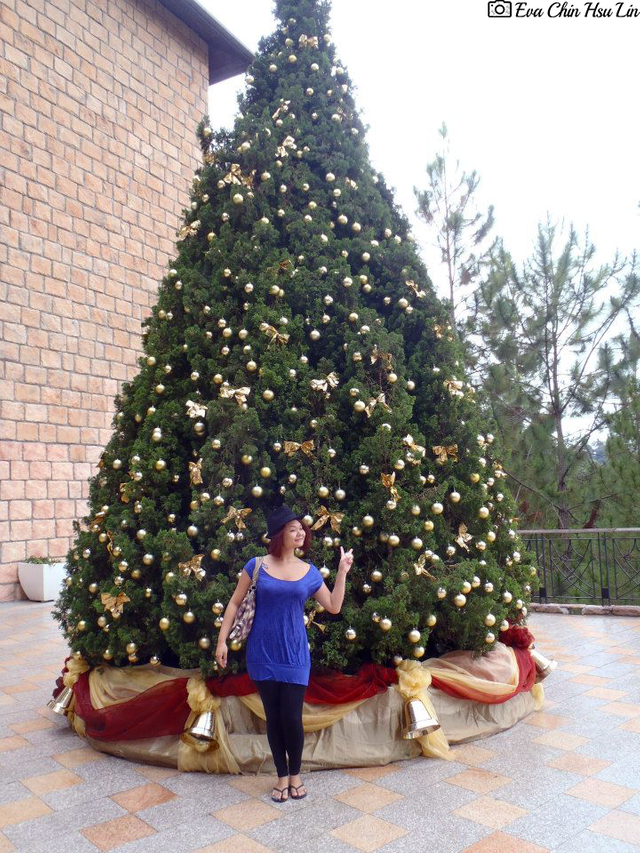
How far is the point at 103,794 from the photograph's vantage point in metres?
2.95

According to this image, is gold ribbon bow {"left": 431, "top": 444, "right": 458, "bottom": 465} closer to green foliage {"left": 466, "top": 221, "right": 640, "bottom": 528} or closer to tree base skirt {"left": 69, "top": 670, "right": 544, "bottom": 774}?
tree base skirt {"left": 69, "top": 670, "right": 544, "bottom": 774}

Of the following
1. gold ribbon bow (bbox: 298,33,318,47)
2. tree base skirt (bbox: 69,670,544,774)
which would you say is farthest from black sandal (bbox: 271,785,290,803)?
gold ribbon bow (bbox: 298,33,318,47)

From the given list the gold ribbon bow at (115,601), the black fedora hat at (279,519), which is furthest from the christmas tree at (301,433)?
the black fedora hat at (279,519)

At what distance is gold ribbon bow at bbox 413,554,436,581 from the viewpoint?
3336 mm

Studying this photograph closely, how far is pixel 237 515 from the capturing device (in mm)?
3291

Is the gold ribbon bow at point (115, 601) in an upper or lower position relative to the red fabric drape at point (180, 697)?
upper

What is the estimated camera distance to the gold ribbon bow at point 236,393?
346cm

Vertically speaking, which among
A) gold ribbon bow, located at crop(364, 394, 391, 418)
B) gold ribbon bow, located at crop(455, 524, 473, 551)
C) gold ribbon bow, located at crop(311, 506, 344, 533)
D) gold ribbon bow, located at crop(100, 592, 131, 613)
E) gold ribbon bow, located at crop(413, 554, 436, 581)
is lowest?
gold ribbon bow, located at crop(100, 592, 131, 613)

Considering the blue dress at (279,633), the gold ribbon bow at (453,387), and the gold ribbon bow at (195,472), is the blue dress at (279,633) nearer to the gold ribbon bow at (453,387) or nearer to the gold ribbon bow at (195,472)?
the gold ribbon bow at (195,472)

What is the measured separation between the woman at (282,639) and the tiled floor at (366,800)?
22 centimetres

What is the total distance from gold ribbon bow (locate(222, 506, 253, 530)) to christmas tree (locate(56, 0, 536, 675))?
0.03ft

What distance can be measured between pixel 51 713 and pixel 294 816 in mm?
2210

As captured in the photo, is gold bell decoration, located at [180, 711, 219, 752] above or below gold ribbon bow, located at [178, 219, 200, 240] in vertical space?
below

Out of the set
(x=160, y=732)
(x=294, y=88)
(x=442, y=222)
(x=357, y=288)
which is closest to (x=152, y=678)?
(x=160, y=732)
